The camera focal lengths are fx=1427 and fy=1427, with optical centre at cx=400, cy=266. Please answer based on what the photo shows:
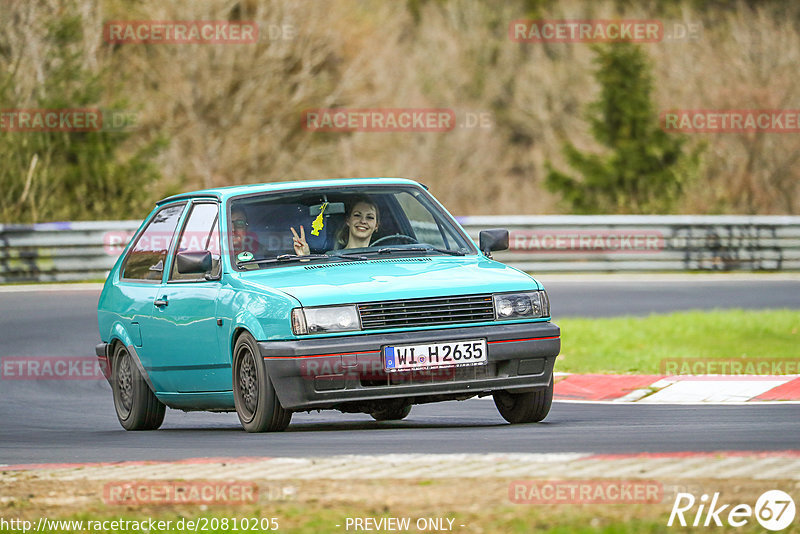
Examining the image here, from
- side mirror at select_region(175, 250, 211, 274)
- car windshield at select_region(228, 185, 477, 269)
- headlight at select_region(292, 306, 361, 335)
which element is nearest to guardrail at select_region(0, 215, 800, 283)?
car windshield at select_region(228, 185, 477, 269)

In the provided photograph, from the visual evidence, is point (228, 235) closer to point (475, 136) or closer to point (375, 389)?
point (375, 389)

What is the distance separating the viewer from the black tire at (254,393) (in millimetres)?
8469

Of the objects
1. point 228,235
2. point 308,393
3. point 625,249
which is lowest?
point 625,249

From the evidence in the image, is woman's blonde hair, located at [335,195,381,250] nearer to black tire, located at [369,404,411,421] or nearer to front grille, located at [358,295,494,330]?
front grille, located at [358,295,494,330]

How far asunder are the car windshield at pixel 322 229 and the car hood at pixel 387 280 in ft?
0.77

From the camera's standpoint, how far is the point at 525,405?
30.4 ft

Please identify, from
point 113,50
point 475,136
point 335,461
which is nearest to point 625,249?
point 335,461

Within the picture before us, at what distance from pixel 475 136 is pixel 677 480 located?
44500 millimetres

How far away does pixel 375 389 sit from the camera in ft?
27.5
